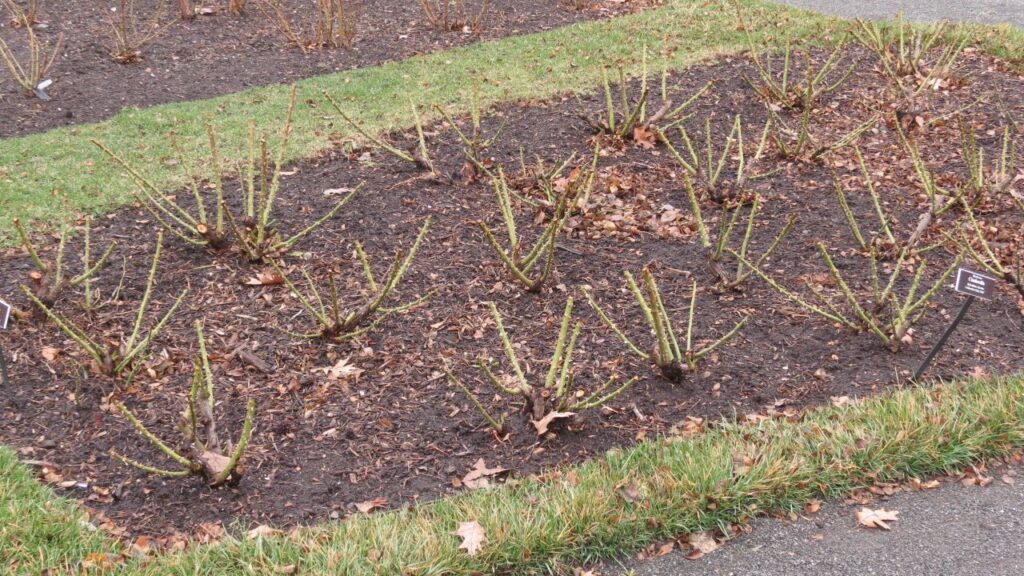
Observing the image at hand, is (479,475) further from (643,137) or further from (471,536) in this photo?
(643,137)

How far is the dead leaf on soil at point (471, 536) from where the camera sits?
3018mm

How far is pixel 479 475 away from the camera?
11.4 ft

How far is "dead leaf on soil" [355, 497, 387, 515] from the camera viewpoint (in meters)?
3.33

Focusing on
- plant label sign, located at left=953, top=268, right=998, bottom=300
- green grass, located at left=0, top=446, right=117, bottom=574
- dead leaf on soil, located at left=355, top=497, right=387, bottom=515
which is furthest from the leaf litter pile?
plant label sign, located at left=953, top=268, right=998, bottom=300

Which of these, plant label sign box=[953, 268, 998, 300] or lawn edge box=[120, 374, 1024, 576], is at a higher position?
plant label sign box=[953, 268, 998, 300]

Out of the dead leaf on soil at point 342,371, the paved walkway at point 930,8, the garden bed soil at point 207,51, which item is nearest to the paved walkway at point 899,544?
the dead leaf on soil at point 342,371

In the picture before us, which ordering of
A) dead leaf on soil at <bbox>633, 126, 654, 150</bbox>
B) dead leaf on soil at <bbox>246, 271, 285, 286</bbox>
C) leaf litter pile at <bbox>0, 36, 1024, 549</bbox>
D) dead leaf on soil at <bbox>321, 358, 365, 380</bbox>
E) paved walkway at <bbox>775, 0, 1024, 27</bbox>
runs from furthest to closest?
paved walkway at <bbox>775, 0, 1024, 27</bbox>
dead leaf on soil at <bbox>633, 126, 654, 150</bbox>
dead leaf on soil at <bbox>246, 271, 285, 286</bbox>
dead leaf on soil at <bbox>321, 358, 365, 380</bbox>
leaf litter pile at <bbox>0, 36, 1024, 549</bbox>

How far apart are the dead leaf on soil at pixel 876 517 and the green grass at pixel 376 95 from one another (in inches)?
167

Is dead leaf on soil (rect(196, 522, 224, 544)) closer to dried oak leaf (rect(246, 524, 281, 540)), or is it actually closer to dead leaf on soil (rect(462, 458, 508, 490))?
dried oak leaf (rect(246, 524, 281, 540))

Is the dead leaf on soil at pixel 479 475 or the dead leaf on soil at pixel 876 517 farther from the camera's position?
the dead leaf on soil at pixel 479 475

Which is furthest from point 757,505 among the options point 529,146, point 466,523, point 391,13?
point 391,13

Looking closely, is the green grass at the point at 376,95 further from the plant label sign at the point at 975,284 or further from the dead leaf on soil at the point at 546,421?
the plant label sign at the point at 975,284

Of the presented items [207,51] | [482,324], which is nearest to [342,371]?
[482,324]

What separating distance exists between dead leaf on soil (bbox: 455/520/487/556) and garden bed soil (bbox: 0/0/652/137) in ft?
17.6
